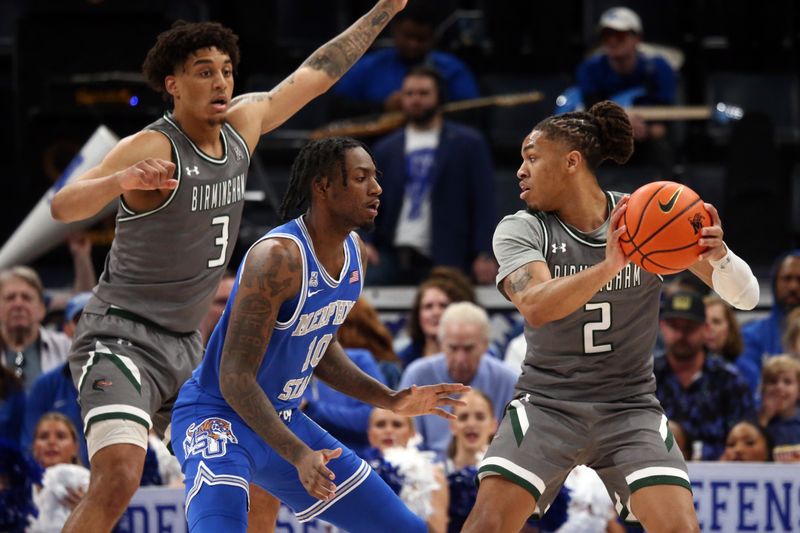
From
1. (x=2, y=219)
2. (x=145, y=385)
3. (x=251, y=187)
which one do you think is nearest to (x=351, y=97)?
(x=251, y=187)

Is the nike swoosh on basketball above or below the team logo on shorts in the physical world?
above

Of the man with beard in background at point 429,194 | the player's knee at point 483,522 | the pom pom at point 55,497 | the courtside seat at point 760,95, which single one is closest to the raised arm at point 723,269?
the player's knee at point 483,522

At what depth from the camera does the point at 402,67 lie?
1020 cm

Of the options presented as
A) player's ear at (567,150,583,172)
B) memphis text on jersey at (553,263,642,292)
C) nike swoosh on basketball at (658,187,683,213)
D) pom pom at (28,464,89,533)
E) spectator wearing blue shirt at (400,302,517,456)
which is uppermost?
player's ear at (567,150,583,172)

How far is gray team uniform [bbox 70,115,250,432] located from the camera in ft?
17.6

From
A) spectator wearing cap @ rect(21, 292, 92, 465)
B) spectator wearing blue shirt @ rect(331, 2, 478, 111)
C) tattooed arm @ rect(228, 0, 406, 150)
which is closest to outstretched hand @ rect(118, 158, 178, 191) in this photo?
tattooed arm @ rect(228, 0, 406, 150)

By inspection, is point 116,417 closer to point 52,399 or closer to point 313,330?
point 313,330

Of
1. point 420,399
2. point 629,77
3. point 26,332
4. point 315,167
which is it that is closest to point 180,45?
point 315,167

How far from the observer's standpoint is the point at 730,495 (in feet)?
22.5

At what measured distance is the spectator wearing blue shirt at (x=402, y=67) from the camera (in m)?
9.97

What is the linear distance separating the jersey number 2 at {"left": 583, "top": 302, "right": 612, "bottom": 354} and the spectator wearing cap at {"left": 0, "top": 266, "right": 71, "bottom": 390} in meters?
4.13

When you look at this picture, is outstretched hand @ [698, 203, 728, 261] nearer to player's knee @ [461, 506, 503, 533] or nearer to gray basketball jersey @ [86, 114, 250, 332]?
player's knee @ [461, 506, 503, 533]

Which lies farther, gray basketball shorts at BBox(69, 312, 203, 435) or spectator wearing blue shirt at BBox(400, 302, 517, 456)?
spectator wearing blue shirt at BBox(400, 302, 517, 456)

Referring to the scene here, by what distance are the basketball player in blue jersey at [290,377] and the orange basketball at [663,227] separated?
2.74 ft
